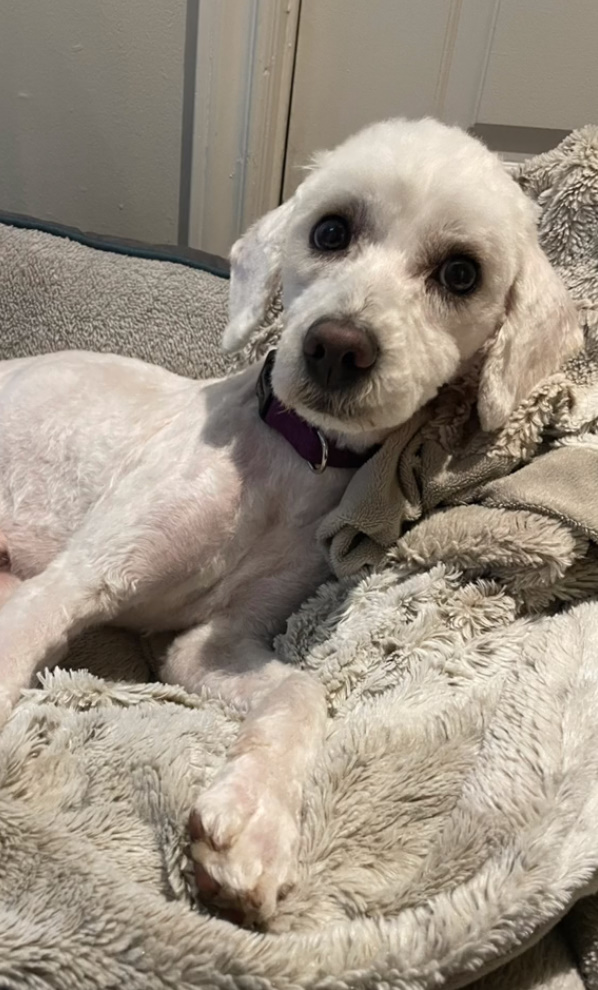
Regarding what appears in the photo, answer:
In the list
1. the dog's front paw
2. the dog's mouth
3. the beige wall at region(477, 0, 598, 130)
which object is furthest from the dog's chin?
the beige wall at region(477, 0, 598, 130)

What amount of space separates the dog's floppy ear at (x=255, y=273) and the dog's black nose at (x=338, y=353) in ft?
0.90

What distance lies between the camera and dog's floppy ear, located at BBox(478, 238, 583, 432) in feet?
3.16

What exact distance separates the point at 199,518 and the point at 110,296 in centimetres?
89

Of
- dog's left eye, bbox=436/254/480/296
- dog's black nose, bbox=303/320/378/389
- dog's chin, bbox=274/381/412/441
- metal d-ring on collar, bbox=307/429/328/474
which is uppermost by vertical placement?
dog's left eye, bbox=436/254/480/296

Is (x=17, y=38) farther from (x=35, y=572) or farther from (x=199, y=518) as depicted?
(x=199, y=518)

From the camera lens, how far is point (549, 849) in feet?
2.09

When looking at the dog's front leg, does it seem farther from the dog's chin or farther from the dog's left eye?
the dog's left eye

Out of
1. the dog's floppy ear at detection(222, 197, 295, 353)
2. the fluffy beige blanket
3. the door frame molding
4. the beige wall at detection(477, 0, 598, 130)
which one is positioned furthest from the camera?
the door frame molding

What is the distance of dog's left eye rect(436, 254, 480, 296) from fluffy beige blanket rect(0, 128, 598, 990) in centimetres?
15

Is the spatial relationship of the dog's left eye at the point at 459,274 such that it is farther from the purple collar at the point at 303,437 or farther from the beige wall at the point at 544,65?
the beige wall at the point at 544,65

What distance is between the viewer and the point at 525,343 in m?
0.97

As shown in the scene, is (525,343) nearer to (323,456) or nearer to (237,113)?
(323,456)

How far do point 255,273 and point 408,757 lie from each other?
69 cm

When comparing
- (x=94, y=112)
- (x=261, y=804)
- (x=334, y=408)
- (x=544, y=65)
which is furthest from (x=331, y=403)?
(x=94, y=112)
